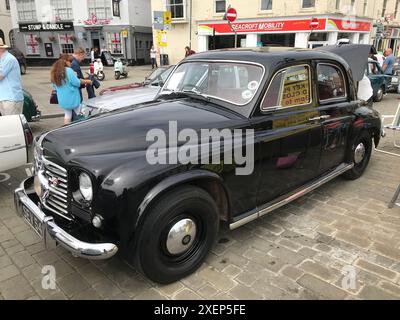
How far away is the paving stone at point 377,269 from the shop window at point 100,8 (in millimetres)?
33408

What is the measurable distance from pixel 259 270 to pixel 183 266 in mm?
717

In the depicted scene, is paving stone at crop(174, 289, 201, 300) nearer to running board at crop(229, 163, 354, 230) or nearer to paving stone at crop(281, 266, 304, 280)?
running board at crop(229, 163, 354, 230)

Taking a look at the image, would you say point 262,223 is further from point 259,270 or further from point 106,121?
point 106,121

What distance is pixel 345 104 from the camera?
459 cm

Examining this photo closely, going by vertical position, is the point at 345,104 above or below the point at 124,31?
below

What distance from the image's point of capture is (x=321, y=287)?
9.79ft

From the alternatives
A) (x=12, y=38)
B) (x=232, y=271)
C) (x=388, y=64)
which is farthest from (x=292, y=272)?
(x=12, y=38)

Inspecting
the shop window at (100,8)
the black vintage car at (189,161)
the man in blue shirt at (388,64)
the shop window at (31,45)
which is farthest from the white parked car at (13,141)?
the shop window at (31,45)

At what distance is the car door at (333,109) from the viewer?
13.7 feet

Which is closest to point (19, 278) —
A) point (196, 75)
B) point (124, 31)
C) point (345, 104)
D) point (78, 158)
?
point (78, 158)

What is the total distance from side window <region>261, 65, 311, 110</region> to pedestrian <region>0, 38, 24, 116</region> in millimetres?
4594

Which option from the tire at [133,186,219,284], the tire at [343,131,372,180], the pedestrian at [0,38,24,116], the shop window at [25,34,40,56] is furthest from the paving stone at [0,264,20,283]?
the shop window at [25,34,40,56]

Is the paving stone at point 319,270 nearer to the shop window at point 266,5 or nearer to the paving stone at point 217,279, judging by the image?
the paving stone at point 217,279

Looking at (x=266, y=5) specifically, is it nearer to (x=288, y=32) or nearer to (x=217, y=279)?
(x=288, y=32)
